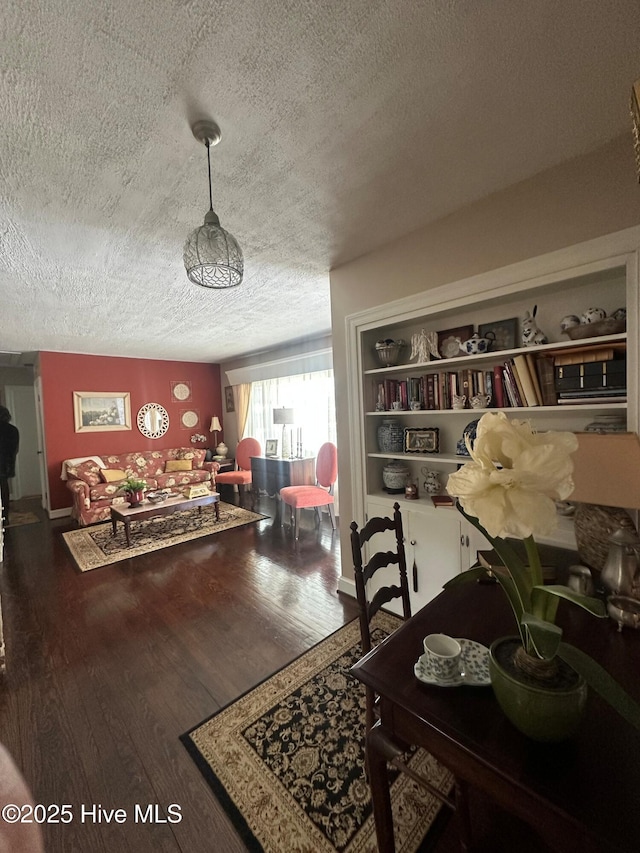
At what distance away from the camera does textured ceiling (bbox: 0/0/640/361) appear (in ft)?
3.10

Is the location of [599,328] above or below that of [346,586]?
above

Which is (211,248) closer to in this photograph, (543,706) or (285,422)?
(543,706)

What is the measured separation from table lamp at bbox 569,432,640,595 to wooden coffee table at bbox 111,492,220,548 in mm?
3948

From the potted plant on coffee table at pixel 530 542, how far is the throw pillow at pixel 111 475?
551 cm

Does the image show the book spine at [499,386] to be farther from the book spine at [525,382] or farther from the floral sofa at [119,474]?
the floral sofa at [119,474]

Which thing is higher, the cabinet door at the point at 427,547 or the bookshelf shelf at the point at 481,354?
the bookshelf shelf at the point at 481,354

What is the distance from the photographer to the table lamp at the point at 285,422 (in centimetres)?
518

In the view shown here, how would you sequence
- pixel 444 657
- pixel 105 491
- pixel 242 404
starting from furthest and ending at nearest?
pixel 242 404
pixel 105 491
pixel 444 657

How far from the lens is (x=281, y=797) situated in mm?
1237

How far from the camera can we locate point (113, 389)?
571 centimetres

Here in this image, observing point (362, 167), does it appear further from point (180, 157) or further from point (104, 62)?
point (104, 62)

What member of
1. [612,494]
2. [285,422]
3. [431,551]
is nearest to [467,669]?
[612,494]

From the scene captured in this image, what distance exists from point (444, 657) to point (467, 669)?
83 millimetres

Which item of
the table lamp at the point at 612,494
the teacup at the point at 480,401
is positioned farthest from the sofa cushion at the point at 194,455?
the table lamp at the point at 612,494
